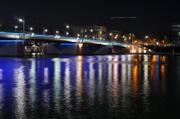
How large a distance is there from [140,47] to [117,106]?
133 metres

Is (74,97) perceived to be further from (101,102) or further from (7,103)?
(7,103)

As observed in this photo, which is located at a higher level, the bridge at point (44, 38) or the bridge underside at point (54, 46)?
the bridge at point (44, 38)

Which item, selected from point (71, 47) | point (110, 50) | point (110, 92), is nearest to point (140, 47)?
point (110, 50)

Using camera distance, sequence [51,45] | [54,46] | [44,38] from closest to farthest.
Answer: [44,38] < [54,46] < [51,45]

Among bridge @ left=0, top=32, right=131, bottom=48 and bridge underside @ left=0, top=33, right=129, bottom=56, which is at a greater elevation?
bridge @ left=0, top=32, right=131, bottom=48

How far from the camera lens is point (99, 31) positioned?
168125 millimetres

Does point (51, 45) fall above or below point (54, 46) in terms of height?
above

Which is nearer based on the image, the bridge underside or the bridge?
the bridge underside

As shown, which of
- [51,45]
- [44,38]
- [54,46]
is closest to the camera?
[44,38]

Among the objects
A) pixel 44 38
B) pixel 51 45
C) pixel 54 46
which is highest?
pixel 44 38

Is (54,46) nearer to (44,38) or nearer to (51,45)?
(51,45)

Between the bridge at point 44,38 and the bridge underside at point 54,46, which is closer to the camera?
the bridge underside at point 54,46

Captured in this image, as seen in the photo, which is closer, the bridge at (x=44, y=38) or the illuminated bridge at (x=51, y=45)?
the illuminated bridge at (x=51, y=45)

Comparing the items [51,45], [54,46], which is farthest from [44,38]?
[51,45]
